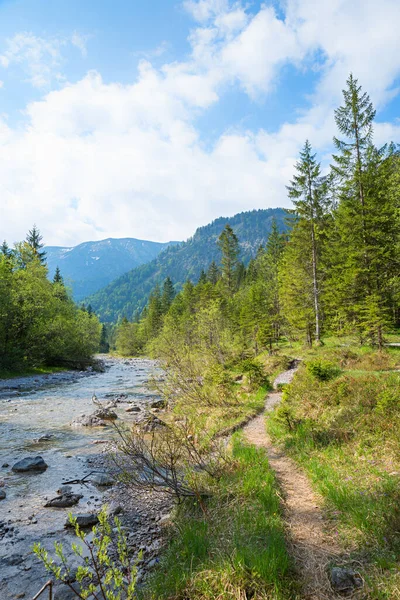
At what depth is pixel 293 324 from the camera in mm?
31734

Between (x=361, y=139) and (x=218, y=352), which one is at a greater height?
(x=361, y=139)

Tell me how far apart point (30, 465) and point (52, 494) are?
1928 millimetres

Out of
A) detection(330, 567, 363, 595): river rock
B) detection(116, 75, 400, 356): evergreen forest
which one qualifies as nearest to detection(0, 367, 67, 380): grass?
detection(116, 75, 400, 356): evergreen forest

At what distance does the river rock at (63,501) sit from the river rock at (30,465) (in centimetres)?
220

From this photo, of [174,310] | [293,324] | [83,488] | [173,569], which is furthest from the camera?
[174,310]

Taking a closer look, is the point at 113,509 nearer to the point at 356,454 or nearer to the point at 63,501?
the point at 63,501

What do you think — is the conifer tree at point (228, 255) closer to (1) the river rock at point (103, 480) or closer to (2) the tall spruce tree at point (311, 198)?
(2) the tall spruce tree at point (311, 198)

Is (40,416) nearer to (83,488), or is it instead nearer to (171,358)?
(171,358)

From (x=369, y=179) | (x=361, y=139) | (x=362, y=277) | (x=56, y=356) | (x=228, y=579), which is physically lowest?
(x=56, y=356)

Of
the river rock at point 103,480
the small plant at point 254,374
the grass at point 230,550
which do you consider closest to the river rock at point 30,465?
the river rock at point 103,480

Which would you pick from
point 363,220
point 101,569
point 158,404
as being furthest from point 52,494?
point 363,220

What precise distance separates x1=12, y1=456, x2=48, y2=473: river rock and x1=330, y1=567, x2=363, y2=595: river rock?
8109 mm

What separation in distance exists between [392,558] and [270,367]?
19320mm

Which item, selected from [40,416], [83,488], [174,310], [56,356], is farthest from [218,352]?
[174,310]
